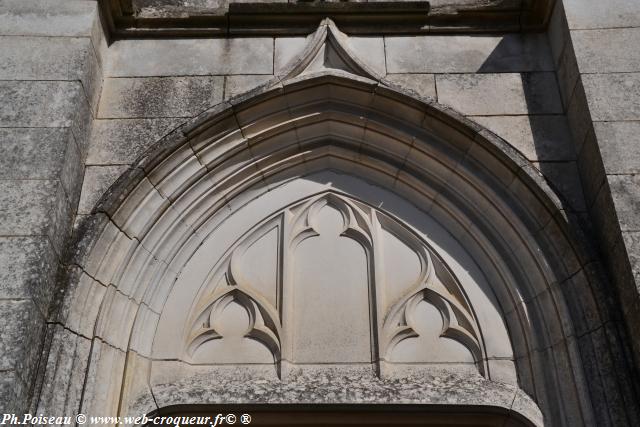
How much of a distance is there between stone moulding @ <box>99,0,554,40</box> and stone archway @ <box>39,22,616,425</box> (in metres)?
0.33

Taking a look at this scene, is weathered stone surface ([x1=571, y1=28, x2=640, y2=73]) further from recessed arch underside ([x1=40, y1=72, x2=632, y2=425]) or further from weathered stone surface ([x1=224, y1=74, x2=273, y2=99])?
weathered stone surface ([x1=224, y1=74, x2=273, y2=99])

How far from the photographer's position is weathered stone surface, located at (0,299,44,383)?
10.7 ft

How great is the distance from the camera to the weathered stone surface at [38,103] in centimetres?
405

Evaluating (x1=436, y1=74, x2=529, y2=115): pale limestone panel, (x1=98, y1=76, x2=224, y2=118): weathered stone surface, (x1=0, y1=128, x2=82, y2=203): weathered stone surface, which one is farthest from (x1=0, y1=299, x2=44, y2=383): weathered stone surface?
(x1=436, y1=74, x2=529, y2=115): pale limestone panel

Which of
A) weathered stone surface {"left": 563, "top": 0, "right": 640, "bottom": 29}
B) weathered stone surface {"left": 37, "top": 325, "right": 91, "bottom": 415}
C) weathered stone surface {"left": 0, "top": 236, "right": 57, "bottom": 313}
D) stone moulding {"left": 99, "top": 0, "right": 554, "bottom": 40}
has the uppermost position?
stone moulding {"left": 99, "top": 0, "right": 554, "bottom": 40}

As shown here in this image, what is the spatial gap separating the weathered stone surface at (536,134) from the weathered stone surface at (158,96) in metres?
1.84

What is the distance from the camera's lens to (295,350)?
4.07m

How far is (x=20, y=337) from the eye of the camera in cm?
332

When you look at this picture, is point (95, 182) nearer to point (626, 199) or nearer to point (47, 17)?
point (47, 17)

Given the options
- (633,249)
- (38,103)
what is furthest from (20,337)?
(633,249)

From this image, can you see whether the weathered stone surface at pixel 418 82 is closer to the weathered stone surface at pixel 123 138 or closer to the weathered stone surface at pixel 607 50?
the weathered stone surface at pixel 607 50

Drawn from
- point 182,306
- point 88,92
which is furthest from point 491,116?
point 88,92

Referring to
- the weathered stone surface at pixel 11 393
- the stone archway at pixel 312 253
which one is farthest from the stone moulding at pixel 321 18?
the weathered stone surface at pixel 11 393

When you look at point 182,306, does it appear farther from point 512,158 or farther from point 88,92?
point 512,158
